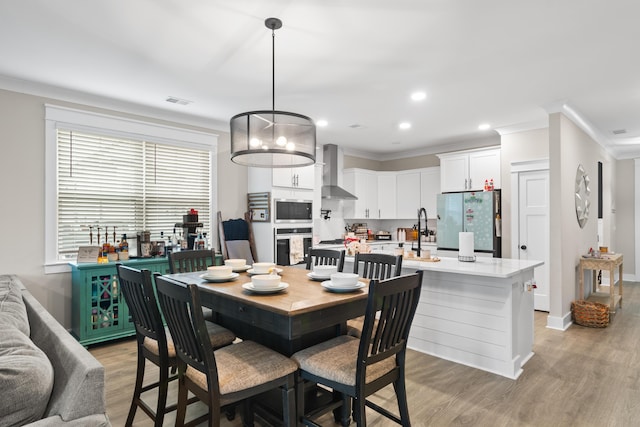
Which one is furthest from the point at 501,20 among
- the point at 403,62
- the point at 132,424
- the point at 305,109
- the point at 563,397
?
the point at 132,424

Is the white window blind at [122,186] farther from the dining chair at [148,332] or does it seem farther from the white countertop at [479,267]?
the white countertop at [479,267]

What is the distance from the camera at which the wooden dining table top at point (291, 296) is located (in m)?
1.86

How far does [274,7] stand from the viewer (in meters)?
2.31

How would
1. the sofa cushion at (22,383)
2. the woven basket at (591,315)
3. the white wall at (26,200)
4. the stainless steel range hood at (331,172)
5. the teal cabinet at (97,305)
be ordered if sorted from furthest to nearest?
1. the stainless steel range hood at (331,172)
2. the woven basket at (591,315)
3. the teal cabinet at (97,305)
4. the white wall at (26,200)
5. the sofa cushion at (22,383)

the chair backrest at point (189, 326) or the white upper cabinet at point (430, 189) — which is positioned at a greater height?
the white upper cabinet at point (430, 189)

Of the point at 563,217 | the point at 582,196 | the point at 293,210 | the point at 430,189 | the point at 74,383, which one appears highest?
the point at 430,189

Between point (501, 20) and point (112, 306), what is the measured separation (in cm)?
427

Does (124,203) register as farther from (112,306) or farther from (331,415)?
(331,415)

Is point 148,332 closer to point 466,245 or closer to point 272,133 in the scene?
point 272,133

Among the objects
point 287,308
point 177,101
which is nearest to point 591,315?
point 287,308

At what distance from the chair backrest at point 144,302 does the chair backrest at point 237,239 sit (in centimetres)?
258

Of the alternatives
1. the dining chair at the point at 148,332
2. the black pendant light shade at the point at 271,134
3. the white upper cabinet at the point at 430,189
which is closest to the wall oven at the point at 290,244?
the white upper cabinet at the point at 430,189

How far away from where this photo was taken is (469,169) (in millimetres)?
5832

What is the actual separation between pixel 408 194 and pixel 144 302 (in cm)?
560
